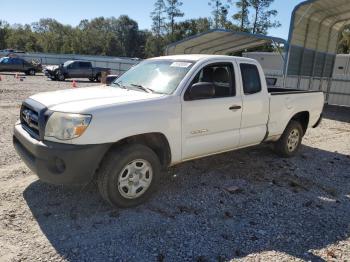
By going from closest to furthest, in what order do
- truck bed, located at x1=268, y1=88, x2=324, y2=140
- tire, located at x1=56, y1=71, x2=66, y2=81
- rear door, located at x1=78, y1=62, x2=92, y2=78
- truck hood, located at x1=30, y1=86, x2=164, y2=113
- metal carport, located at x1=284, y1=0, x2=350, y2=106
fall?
1. truck hood, located at x1=30, y1=86, x2=164, y2=113
2. truck bed, located at x1=268, y1=88, x2=324, y2=140
3. metal carport, located at x1=284, y1=0, x2=350, y2=106
4. tire, located at x1=56, y1=71, x2=66, y2=81
5. rear door, located at x1=78, y1=62, x2=92, y2=78

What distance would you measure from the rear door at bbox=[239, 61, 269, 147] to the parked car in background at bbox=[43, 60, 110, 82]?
21620 mm

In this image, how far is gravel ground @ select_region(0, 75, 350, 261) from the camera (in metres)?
3.58

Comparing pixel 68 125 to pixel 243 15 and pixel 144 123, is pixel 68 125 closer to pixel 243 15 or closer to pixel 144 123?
pixel 144 123

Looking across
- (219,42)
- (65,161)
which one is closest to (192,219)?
(65,161)

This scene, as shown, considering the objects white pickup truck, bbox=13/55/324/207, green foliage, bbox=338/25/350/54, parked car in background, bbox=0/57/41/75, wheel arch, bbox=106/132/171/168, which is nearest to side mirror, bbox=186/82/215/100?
white pickup truck, bbox=13/55/324/207

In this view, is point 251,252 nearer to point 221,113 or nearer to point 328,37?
point 221,113

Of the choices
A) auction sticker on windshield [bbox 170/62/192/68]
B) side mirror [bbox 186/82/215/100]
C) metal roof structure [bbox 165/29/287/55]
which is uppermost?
metal roof structure [bbox 165/29/287/55]

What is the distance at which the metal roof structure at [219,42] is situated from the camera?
58.1 feet

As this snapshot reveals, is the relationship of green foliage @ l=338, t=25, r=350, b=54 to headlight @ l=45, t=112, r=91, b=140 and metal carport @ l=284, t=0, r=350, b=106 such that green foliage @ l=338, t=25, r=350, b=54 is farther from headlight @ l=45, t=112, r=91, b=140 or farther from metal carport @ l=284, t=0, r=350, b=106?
headlight @ l=45, t=112, r=91, b=140

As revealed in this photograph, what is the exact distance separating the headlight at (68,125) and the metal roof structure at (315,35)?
15181 mm

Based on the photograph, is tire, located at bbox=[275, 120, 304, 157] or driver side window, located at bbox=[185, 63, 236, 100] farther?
tire, located at bbox=[275, 120, 304, 157]

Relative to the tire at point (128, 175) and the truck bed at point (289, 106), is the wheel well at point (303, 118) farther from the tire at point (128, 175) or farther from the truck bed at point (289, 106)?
the tire at point (128, 175)

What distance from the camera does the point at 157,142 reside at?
459 centimetres

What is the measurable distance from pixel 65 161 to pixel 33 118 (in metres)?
0.84
